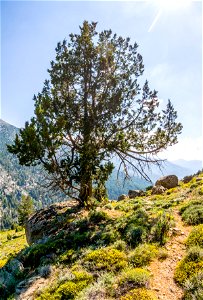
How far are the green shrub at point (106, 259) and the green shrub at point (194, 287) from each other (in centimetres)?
285

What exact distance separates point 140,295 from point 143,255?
2613 mm

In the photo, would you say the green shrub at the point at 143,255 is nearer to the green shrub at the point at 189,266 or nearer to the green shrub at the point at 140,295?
the green shrub at the point at 189,266

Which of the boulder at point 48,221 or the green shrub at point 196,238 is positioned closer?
the green shrub at point 196,238

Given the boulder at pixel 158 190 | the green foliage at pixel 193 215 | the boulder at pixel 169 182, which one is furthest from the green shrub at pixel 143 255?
the boulder at pixel 169 182

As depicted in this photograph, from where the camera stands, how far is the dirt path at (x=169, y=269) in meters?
7.65

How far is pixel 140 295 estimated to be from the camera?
739 cm

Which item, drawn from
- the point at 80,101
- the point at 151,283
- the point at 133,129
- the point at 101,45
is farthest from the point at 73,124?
Answer: the point at 151,283

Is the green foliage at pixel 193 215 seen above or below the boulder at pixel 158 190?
below

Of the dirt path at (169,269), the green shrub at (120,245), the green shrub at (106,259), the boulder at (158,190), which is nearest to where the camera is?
the dirt path at (169,269)

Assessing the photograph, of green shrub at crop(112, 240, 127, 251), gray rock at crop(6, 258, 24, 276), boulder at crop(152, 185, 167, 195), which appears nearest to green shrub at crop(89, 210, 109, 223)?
green shrub at crop(112, 240, 127, 251)

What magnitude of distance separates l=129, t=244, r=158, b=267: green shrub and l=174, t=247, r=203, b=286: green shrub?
1336mm

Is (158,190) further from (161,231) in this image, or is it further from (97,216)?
(161,231)

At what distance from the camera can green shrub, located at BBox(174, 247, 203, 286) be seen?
8025 millimetres

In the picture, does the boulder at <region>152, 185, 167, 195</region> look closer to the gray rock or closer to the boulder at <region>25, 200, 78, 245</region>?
the boulder at <region>25, 200, 78, 245</region>
